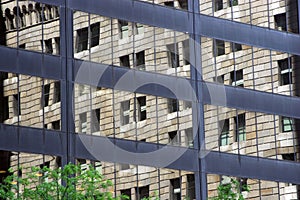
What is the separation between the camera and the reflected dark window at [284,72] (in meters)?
66.6

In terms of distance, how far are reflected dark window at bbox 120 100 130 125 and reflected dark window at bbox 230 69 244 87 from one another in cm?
745

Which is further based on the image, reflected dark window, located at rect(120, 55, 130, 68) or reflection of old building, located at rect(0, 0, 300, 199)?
reflected dark window, located at rect(120, 55, 130, 68)

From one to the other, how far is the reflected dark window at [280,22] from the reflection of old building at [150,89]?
79 mm

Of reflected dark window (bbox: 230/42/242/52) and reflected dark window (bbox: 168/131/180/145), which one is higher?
reflected dark window (bbox: 230/42/242/52)

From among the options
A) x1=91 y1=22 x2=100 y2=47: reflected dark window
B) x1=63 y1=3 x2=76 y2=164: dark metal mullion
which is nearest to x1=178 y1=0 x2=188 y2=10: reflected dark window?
x1=91 y1=22 x2=100 y2=47: reflected dark window

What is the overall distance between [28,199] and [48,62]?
7.68 m

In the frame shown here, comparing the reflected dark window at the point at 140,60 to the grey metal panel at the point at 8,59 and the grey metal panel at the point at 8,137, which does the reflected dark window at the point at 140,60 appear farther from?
the grey metal panel at the point at 8,137

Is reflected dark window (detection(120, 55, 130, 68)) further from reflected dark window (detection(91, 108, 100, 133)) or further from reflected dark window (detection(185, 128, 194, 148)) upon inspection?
reflected dark window (detection(185, 128, 194, 148))

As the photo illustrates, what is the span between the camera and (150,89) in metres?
61.0

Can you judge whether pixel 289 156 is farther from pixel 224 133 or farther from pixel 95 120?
pixel 95 120

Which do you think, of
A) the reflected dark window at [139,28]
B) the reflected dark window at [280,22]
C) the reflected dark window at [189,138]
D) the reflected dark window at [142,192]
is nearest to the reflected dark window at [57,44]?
the reflected dark window at [139,28]

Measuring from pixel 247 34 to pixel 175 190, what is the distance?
33.9ft

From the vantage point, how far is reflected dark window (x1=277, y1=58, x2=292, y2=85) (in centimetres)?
6662

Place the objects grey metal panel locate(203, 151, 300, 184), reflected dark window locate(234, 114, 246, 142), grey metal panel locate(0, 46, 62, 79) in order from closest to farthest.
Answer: grey metal panel locate(0, 46, 62, 79) < grey metal panel locate(203, 151, 300, 184) < reflected dark window locate(234, 114, 246, 142)
